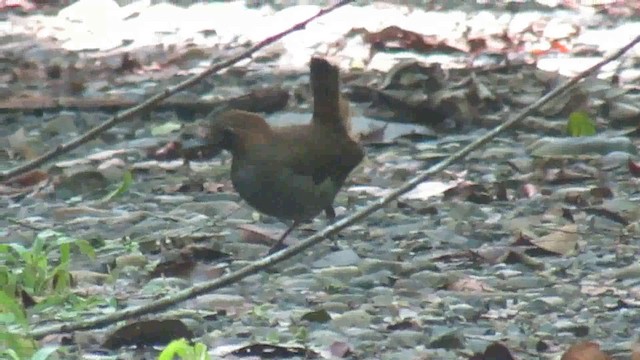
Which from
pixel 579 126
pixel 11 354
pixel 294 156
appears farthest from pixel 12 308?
pixel 579 126

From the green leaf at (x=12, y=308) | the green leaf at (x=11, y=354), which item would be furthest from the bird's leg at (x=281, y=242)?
the green leaf at (x=11, y=354)

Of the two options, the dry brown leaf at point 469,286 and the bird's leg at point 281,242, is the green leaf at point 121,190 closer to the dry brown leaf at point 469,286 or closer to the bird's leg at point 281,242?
the bird's leg at point 281,242

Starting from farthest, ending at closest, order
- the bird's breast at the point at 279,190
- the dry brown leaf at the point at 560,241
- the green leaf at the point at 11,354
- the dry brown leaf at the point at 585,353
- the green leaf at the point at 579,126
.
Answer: the green leaf at the point at 579,126, the bird's breast at the point at 279,190, the dry brown leaf at the point at 560,241, the dry brown leaf at the point at 585,353, the green leaf at the point at 11,354

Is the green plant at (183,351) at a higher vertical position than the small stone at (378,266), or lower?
higher

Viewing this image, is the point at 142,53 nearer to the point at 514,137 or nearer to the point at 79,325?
the point at 514,137

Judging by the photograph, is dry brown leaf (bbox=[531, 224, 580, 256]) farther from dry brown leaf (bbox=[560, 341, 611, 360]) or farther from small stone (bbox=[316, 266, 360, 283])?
dry brown leaf (bbox=[560, 341, 611, 360])

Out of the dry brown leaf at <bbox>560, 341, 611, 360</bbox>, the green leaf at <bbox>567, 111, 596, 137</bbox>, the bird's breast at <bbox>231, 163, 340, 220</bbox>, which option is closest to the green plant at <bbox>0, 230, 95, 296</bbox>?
the bird's breast at <bbox>231, 163, 340, 220</bbox>

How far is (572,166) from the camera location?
6.22 m

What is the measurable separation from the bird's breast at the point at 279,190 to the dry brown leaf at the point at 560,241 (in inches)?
34.0

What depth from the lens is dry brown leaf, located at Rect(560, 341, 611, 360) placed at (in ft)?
11.1

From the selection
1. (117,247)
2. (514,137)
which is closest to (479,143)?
(117,247)

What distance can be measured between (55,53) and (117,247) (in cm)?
514

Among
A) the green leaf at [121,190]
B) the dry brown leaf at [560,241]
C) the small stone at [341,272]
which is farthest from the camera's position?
the green leaf at [121,190]

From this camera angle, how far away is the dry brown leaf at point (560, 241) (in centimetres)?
485
